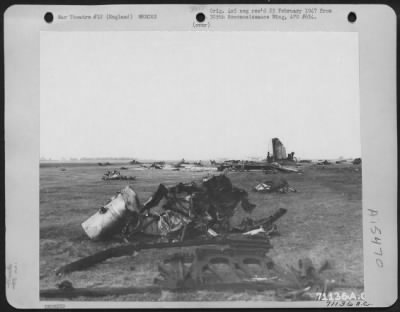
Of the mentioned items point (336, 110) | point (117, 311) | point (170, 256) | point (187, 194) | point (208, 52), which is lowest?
point (117, 311)

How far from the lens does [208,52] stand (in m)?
0.81

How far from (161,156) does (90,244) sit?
0.75ft

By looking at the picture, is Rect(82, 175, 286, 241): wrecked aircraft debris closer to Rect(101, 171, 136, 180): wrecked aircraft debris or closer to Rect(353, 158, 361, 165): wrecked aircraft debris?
Rect(101, 171, 136, 180): wrecked aircraft debris

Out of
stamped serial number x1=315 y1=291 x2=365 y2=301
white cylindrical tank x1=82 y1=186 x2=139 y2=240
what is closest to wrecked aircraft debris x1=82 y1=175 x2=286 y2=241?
white cylindrical tank x1=82 y1=186 x2=139 y2=240

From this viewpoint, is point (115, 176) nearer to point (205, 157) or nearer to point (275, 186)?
point (205, 157)

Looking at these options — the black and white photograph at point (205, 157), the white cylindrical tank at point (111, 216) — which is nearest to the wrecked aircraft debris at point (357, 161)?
the black and white photograph at point (205, 157)

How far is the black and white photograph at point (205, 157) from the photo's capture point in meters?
0.78

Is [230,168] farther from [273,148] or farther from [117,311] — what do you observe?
[117,311]

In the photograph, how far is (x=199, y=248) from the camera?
78cm

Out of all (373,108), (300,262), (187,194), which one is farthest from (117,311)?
(373,108)

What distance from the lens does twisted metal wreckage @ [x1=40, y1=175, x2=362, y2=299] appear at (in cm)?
78

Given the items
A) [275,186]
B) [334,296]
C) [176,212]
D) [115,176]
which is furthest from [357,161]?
[115,176]

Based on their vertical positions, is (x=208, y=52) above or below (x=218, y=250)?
above

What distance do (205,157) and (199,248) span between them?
19cm
